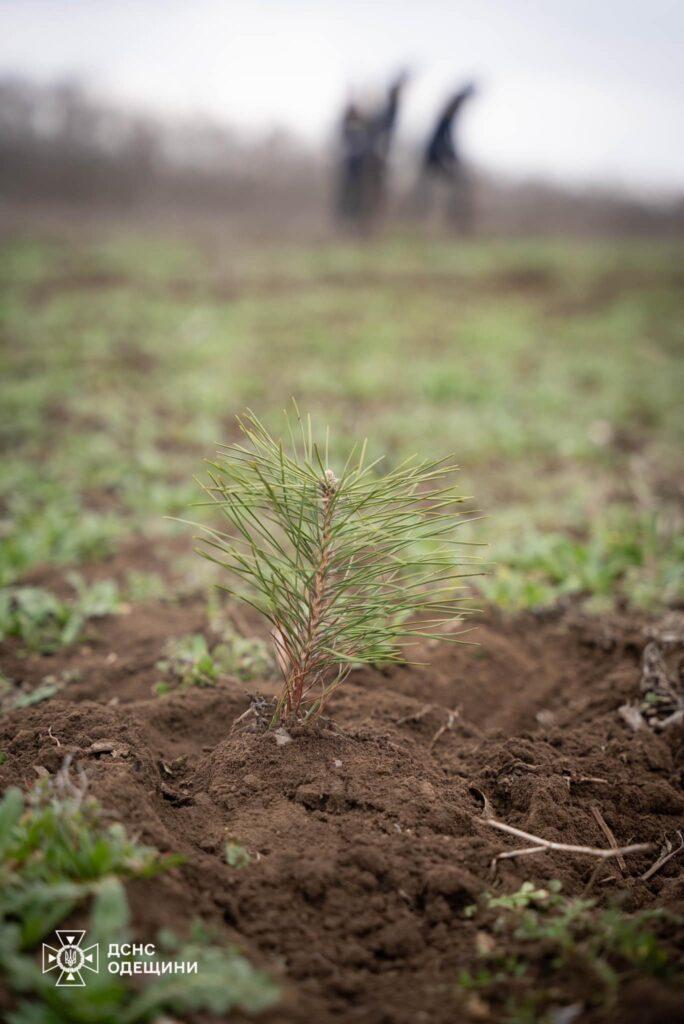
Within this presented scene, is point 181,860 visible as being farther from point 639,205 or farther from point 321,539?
point 639,205

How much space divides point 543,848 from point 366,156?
14954 mm

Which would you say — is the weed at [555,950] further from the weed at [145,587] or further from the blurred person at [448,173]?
the blurred person at [448,173]

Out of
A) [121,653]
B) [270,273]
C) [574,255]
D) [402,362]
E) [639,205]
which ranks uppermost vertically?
[639,205]

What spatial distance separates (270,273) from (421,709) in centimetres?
1094

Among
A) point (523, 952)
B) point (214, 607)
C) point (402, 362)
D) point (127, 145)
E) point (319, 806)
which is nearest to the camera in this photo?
point (523, 952)

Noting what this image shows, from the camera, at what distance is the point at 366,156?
46.1 feet

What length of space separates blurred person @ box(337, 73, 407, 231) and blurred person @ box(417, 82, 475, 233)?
0.89 metres

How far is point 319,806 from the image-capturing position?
165 cm

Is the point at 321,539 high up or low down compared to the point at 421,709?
up

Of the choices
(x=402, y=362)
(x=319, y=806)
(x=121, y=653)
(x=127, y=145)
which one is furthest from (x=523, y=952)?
(x=127, y=145)

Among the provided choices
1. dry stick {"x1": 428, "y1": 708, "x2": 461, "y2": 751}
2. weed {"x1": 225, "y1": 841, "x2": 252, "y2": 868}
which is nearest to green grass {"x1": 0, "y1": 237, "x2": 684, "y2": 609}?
dry stick {"x1": 428, "y1": 708, "x2": 461, "y2": 751}

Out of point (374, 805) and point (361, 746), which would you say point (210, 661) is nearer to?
point (361, 746)

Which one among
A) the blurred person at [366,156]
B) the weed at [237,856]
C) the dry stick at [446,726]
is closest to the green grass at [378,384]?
the dry stick at [446,726]

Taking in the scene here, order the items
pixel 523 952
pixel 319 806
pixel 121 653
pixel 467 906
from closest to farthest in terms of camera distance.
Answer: pixel 523 952 < pixel 467 906 < pixel 319 806 < pixel 121 653
